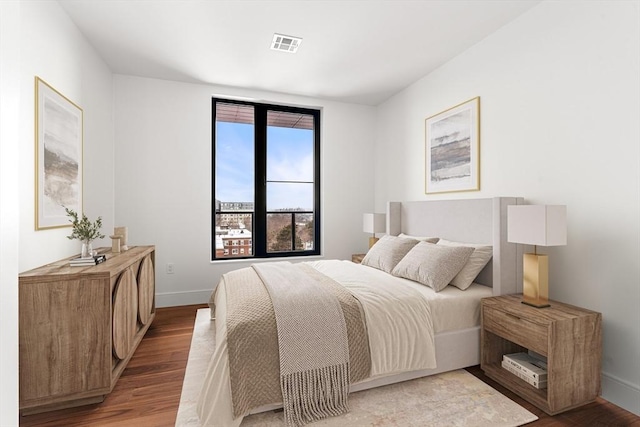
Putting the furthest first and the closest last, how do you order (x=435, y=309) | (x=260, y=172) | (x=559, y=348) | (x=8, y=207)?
(x=260, y=172) < (x=435, y=309) < (x=559, y=348) < (x=8, y=207)

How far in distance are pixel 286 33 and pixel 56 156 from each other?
7.00 feet

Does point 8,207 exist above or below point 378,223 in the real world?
above

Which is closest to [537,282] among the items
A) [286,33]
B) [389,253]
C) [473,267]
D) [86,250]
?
[473,267]

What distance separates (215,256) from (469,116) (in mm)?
3475

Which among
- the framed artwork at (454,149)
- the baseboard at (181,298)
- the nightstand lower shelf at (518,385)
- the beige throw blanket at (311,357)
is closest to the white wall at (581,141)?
the framed artwork at (454,149)

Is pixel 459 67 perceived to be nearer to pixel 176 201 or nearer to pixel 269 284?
pixel 269 284

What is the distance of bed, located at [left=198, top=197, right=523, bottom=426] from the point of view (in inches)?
65.2

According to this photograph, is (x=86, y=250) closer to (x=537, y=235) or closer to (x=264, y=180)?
(x=264, y=180)

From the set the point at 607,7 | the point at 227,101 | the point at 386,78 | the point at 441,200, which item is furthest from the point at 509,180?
the point at 227,101

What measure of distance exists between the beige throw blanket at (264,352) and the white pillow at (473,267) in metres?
1.00

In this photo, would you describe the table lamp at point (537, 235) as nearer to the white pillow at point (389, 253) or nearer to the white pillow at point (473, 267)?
the white pillow at point (473, 267)

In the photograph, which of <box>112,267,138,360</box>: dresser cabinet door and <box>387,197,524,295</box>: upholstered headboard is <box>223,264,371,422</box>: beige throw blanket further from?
<box>387,197,524,295</box>: upholstered headboard

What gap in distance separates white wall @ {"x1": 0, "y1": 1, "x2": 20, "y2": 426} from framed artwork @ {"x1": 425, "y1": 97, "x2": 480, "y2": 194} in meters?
3.19

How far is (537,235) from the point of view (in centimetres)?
202
